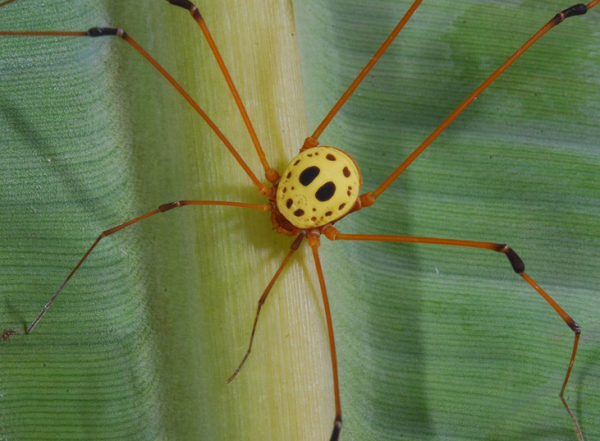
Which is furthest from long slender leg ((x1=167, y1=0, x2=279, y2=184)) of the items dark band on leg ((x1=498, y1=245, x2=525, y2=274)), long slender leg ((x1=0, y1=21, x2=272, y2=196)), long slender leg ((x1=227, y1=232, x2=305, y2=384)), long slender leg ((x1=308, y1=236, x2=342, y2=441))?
dark band on leg ((x1=498, y1=245, x2=525, y2=274))

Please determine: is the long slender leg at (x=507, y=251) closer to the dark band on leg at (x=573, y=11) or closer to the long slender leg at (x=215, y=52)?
the long slender leg at (x=215, y=52)

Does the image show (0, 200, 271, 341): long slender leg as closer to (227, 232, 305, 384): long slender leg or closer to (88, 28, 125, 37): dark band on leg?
(227, 232, 305, 384): long slender leg

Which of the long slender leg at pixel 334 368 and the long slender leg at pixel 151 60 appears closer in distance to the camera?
the long slender leg at pixel 334 368

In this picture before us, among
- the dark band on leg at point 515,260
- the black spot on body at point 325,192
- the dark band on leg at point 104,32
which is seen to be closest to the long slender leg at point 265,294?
the black spot on body at point 325,192

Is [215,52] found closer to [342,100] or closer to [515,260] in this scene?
[342,100]

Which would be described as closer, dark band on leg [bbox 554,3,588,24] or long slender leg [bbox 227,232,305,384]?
long slender leg [bbox 227,232,305,384]

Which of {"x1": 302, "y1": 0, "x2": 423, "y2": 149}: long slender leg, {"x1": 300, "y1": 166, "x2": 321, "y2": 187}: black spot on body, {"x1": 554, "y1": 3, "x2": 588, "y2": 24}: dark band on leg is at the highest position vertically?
{"x1": 554, "y1": 3, "x2": 588, "y2": 24}: dark band on leg
